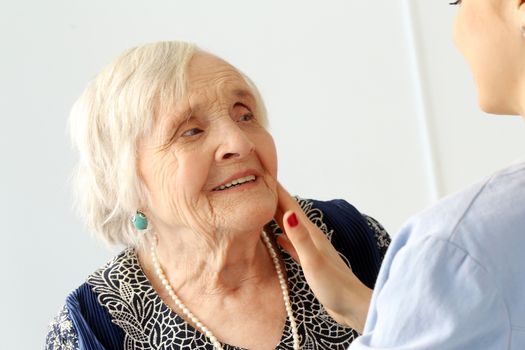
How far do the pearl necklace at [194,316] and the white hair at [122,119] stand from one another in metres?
0.10

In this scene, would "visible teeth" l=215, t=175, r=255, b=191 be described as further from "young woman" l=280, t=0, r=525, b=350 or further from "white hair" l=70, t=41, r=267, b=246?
"young woman" l=280, t=0, r=525, b=350

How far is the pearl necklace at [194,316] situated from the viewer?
1.68m

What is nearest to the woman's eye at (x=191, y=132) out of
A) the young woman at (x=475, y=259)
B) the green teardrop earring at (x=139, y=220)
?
the green teardrop earring at (x=139, y=220)

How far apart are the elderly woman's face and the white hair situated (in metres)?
0.03

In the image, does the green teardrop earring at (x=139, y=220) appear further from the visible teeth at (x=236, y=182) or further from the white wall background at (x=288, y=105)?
the white wall background at (x=288, y=105)

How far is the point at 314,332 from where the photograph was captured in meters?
1.70

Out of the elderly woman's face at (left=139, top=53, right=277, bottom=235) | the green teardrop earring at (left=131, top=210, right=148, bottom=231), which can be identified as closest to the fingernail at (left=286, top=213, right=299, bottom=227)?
the elderly woman's face at (left=139, top=53, right=277, bottom=235)

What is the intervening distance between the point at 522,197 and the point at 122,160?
104 cm

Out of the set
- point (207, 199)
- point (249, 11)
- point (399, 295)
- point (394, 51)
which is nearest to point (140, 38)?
point (249, 11)

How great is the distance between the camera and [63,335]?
176 cm

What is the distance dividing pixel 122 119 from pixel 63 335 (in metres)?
0.48

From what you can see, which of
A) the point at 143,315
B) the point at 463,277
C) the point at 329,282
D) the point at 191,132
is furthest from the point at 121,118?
the point at 463,277

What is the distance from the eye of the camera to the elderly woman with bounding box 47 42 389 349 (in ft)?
5.50

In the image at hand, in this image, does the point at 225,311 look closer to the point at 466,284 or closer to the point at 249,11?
the point at 466,284
